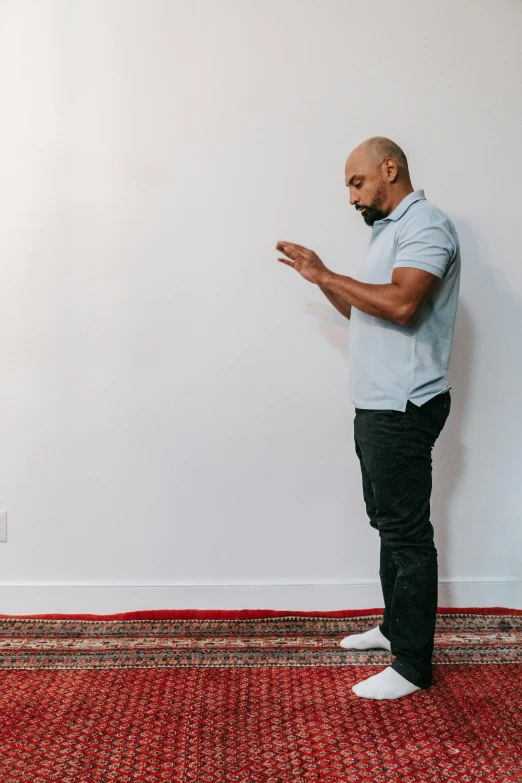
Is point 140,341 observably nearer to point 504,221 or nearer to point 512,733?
point 504,221

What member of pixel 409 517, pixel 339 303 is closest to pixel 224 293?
pixel 339 303

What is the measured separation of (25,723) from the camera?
1616 mm

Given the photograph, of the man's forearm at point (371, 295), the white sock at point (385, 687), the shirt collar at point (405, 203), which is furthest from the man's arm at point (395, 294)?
the white sock at point (385, 687)

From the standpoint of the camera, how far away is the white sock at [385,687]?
1.73m

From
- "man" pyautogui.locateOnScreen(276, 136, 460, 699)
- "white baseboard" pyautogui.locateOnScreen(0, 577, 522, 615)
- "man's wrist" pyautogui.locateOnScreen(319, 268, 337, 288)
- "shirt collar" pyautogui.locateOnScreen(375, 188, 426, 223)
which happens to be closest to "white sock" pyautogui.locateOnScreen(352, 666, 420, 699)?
"man" pyautogui.locateOnScreen(276, 136, 460, 699)

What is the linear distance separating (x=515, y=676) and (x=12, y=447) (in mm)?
1783

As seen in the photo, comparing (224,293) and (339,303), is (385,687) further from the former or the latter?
(224,293)

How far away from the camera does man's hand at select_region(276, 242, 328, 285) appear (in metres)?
1.80

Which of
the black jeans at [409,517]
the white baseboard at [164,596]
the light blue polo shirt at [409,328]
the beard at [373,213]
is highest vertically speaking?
the beard at [373,213]

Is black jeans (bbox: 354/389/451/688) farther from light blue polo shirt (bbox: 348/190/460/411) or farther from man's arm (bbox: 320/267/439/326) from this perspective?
man's arm (bbox: 320/267/439/326)

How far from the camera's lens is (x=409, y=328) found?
176cm

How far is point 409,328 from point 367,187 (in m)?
0.42

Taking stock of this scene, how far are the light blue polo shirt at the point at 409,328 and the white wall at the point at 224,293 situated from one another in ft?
1.72

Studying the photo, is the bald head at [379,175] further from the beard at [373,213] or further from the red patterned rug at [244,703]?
the red patterned rug at [244,703]
